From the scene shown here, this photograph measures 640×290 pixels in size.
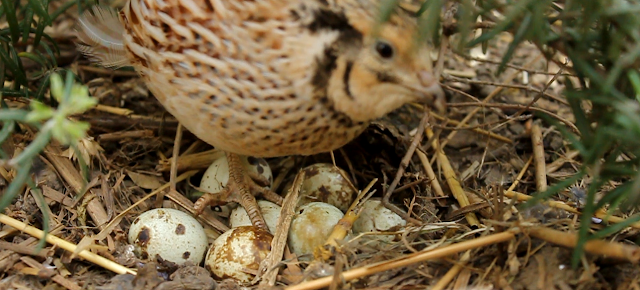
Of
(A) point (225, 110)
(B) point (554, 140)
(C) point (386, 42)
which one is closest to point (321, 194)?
(A) point (225, 110)

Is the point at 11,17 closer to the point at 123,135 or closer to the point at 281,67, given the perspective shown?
the point at 123,135

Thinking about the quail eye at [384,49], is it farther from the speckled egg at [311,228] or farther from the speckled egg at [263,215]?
the speckled egg at [263,215]

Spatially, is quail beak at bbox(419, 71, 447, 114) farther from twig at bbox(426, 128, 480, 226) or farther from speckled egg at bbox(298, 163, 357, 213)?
speckled egg at bbox(298, 163, 357, 213)

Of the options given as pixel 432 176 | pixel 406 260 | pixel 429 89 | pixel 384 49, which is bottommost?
pixel 432 176

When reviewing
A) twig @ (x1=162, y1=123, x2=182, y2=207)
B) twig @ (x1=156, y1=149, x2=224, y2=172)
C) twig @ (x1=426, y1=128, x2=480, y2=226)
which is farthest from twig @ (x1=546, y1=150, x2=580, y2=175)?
twig @ (x1=162, y1=123, x2=182, y2=207)

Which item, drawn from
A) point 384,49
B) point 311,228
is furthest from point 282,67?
point 311,228

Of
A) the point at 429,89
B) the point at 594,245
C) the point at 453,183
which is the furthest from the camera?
the point at 453,183
